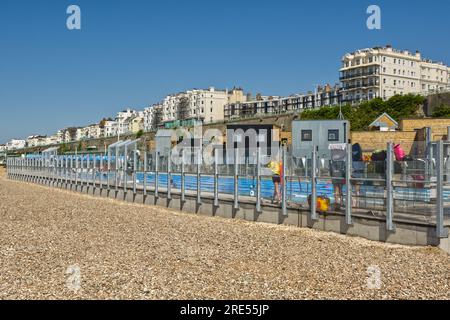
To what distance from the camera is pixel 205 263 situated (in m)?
9.88

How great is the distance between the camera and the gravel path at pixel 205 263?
7.80 meters

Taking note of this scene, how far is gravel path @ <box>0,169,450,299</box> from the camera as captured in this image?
25.6 ft

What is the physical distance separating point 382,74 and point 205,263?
11737cm

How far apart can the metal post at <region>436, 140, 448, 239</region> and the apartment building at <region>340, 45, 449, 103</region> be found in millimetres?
108107

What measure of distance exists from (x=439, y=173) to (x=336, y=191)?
3.09 meters

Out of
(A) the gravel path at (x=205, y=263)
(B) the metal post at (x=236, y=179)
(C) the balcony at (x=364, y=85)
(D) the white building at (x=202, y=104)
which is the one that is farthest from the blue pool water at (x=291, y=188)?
(D) the white building at (x=202, y=104)

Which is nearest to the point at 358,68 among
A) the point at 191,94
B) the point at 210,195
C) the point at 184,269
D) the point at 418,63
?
the point at 418,63

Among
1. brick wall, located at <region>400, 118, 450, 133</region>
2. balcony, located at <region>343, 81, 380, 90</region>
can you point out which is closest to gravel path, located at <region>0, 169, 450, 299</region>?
brick wall, located at <region>400, 118, 450, 133</region>

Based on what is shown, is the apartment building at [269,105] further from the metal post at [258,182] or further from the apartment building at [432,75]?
the metal post at [258,182]

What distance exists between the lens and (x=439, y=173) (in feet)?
36.7

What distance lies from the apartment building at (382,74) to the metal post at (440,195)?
10811 cm

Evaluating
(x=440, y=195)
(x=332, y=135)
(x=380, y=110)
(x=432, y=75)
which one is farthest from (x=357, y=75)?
(x=440, y=195)
